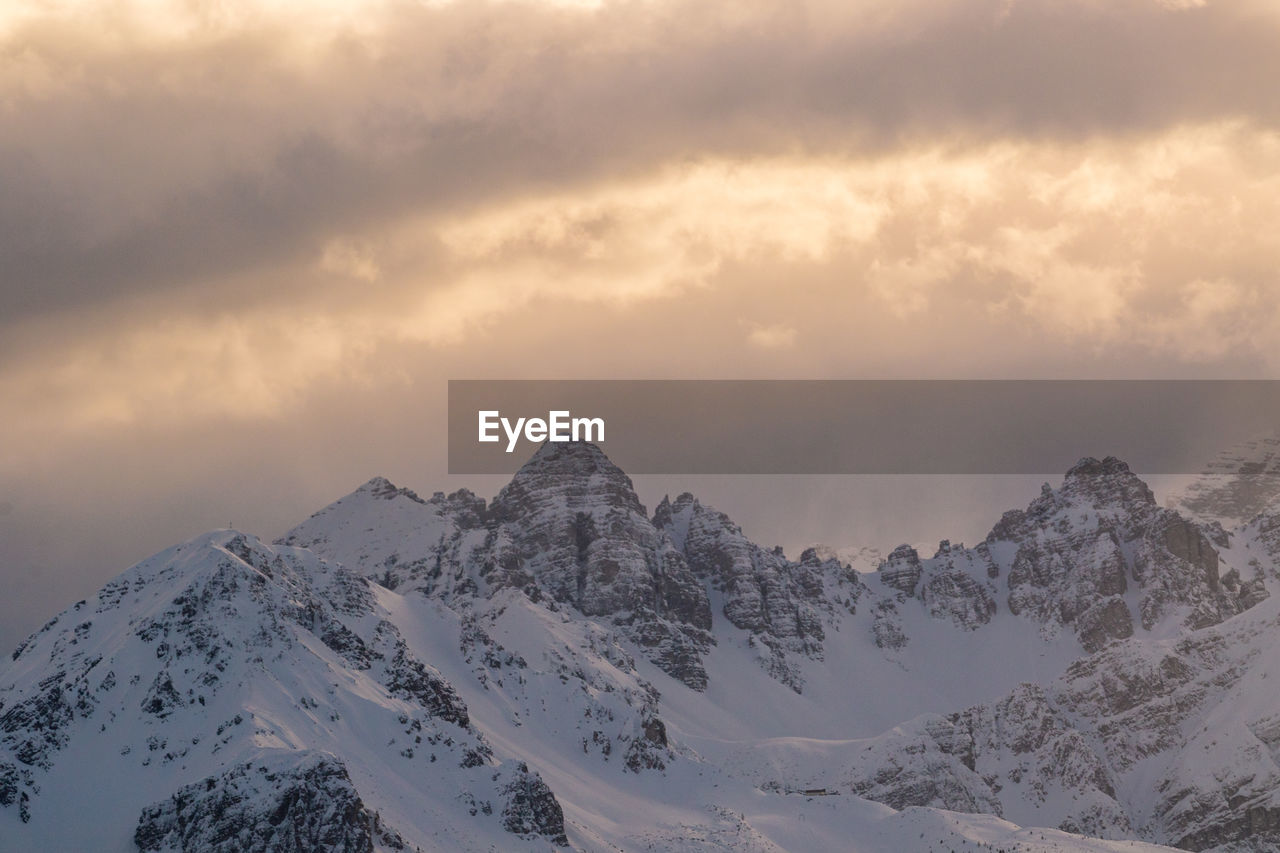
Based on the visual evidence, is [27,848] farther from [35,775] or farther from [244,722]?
[244,722]

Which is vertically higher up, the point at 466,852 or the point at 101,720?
the point at 101,720

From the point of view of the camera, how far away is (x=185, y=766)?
625 ft

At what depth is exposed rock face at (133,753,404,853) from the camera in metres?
179

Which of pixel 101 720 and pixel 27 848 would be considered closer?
pixel 27 848

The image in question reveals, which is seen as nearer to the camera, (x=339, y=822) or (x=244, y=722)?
(x=339, y=822)

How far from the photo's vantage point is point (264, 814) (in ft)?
591

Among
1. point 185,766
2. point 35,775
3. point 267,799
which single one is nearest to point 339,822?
point 267,799

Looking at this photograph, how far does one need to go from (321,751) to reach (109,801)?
869 inches

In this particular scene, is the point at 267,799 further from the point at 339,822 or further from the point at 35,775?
the point at 35,775

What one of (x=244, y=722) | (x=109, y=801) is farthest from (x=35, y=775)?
(x=244, y=722)

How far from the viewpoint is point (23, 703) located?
7859 inches

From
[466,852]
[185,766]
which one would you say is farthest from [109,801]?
[466,852]

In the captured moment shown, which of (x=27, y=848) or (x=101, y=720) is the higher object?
(x=101, y=720)

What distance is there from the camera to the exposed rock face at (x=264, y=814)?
7062 inches
